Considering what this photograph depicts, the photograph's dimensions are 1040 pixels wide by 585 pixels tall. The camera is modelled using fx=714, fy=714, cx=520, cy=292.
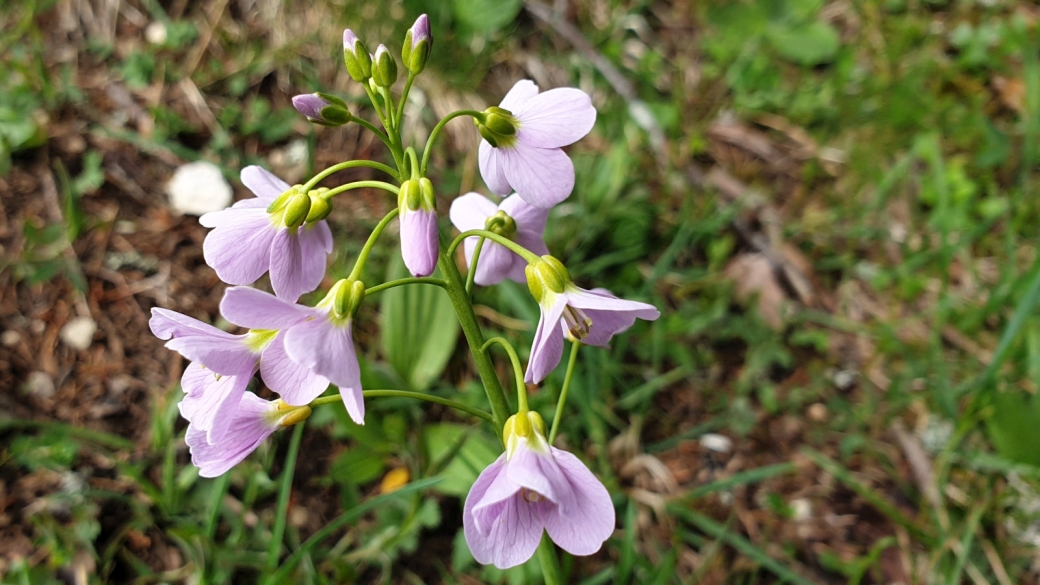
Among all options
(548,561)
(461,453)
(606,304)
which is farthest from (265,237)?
(461,453)

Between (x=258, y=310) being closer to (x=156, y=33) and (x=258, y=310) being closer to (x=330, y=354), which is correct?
(x=330, y=354)

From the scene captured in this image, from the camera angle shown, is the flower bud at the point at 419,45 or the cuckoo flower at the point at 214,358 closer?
the cuckoo flower at the point at 214,358

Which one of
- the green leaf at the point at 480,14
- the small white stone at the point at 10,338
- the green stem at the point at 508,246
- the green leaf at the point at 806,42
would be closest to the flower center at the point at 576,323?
the green stem at the point at 508,246

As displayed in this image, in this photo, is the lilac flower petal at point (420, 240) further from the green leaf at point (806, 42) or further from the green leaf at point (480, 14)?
the green leaf at point (806, 42)

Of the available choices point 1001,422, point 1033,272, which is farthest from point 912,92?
point 1001,422

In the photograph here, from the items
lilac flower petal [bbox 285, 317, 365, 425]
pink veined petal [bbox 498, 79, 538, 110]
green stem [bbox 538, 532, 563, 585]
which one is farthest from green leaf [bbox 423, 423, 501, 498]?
pink veined petal [bbox 498, 79, 538, 110]

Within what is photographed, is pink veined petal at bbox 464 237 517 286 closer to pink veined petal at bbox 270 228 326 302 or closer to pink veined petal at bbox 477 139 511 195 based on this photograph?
pink veined petal at bbox 477 139 511 195

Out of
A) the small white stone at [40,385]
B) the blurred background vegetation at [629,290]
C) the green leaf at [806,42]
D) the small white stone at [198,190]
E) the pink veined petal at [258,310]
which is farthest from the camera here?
the green leaf at [806,42]
